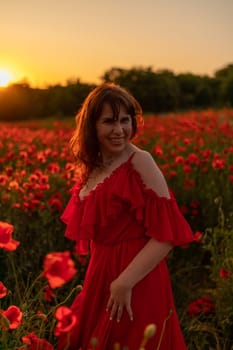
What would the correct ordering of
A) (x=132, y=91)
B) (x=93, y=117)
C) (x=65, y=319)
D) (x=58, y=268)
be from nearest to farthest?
(x=58, y=268), (x=65, y=319), (x=93, y=117), (x=132, y=91)

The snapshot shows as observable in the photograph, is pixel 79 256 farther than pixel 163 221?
Yes

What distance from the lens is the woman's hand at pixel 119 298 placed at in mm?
1869

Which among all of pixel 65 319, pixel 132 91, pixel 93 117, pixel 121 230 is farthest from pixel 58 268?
pixel 132 91

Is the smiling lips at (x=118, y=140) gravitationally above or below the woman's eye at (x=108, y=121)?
below

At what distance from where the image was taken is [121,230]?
2.03 meters

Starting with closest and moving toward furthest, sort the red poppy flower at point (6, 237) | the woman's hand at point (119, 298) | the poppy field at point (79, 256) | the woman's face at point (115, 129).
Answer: the red poppy flower at point (6, 237) → the woman's hand at point (119, 298) → the woman's face at point (115, 129) → the poppy field at point (79, 256)

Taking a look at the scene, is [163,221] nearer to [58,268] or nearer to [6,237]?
[6,237]

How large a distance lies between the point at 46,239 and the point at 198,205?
1.26m

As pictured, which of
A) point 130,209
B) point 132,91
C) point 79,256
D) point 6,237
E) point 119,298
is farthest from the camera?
point 132,91

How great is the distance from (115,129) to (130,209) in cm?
29

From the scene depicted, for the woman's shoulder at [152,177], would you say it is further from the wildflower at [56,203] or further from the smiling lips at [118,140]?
the wildflower at [56,203]

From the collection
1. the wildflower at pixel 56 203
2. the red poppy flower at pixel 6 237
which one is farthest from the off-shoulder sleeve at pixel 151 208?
the wildflower at pixel 56 203

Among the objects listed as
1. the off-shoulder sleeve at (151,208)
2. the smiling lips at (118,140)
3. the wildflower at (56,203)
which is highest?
the smiling lips at (118,140)

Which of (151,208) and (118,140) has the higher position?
(118,140)
